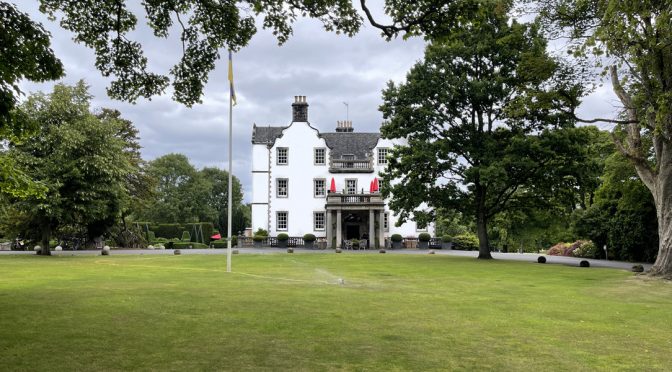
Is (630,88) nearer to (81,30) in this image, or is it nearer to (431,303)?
(431,303)

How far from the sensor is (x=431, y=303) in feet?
38.5

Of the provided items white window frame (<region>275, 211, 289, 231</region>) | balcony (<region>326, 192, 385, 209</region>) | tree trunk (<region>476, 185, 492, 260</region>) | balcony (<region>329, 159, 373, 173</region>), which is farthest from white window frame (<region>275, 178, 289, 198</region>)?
tree trunk (<region>476, 185, 492, 260</region>)

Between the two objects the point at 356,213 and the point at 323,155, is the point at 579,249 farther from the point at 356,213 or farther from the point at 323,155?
the point at 323,155

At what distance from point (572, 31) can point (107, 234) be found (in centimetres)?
3732

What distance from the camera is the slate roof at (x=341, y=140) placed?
176ft

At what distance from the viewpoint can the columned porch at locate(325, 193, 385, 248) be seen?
4678 cm

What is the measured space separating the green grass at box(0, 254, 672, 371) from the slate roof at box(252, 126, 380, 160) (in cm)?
3847

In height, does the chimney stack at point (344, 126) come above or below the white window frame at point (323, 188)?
above

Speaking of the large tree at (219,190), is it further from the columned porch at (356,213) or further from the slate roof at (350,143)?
the columned porch at (356,213)

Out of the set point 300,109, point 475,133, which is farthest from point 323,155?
point 475,133

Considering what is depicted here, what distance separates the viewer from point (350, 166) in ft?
173

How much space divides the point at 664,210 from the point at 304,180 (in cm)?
3621

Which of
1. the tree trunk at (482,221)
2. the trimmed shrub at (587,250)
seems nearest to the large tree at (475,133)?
the tree trunk at (482,221)

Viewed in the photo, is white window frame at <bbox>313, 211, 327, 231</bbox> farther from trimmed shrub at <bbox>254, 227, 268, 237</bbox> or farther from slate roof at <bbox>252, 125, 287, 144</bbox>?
slate roof at <bbox>252, 125, 287, 144</bbox>
